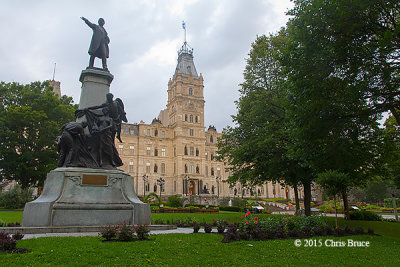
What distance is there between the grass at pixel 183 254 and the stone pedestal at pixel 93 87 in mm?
5737

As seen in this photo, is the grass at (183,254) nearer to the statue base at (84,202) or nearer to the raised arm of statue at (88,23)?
the statue base at (84,202)

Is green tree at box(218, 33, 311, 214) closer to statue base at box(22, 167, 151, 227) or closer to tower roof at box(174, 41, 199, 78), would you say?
statue base at box(22, 167, 151, 227)

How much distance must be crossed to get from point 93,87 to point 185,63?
62655mm

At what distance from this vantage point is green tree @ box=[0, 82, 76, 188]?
29562 mm

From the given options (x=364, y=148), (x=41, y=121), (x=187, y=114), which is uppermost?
(x=187, y=114)

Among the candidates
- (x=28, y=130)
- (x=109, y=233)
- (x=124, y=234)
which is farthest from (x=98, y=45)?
(x=28, y=130)

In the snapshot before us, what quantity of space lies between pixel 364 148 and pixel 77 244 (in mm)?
13411

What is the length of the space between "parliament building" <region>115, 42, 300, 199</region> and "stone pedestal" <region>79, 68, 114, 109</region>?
173 feet

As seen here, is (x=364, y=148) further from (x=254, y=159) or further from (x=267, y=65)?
(x=267, y=65)

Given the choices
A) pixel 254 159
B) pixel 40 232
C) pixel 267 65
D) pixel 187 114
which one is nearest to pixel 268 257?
pixel 40 232

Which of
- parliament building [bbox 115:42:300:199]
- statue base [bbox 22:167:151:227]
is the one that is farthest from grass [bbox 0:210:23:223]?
parliament building [bbox 115:42:300:199]

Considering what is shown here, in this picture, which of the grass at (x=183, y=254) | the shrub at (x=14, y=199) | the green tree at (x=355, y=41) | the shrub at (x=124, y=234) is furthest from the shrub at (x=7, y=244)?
the shrub at (x=14, y=199)

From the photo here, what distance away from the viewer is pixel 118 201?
10.1m

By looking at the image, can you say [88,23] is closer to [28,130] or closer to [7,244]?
[7,244]
